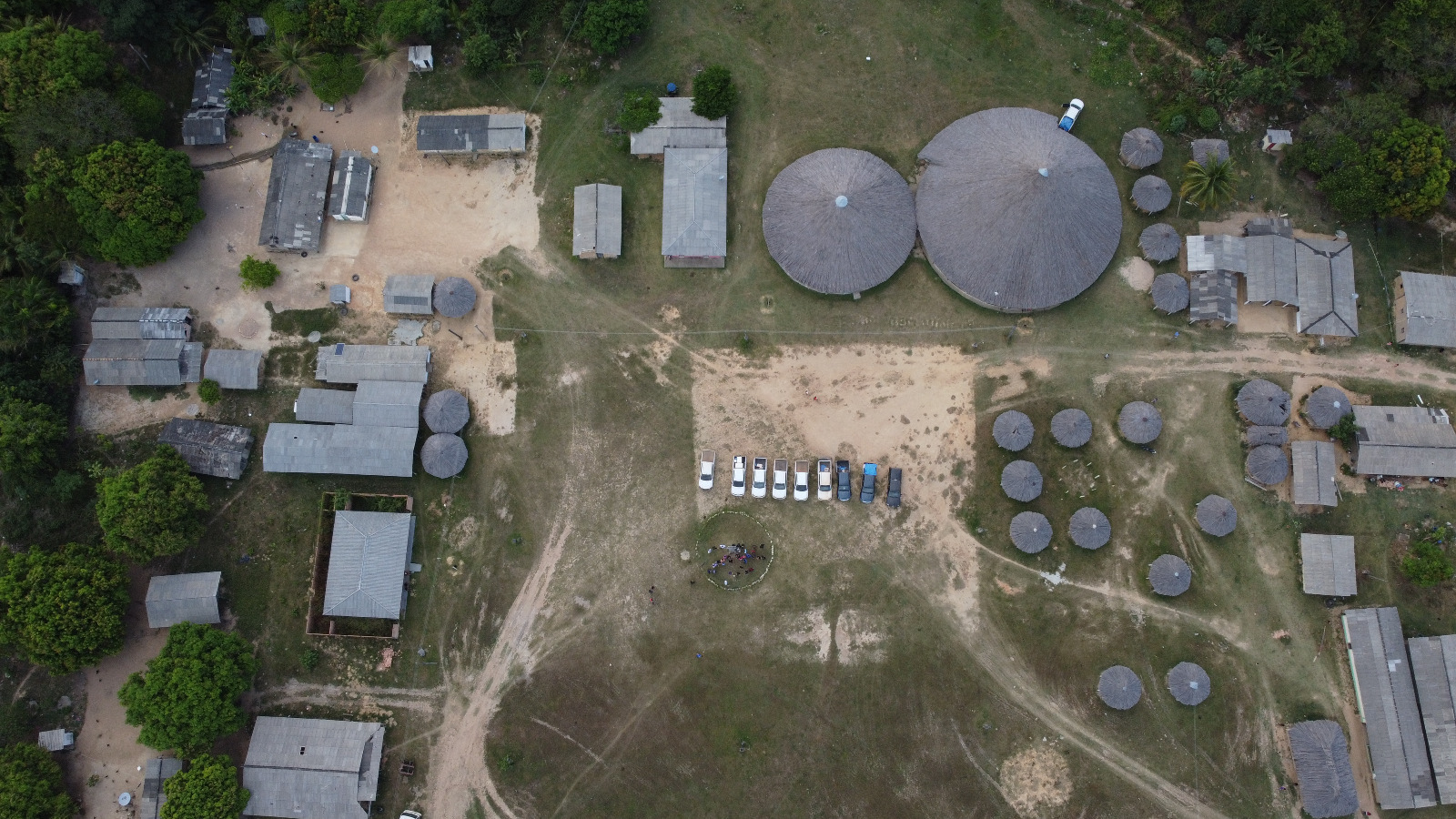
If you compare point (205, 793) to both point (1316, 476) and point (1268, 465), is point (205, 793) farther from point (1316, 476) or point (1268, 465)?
point (1316, 476)

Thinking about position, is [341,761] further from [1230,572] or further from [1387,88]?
[1387,88]

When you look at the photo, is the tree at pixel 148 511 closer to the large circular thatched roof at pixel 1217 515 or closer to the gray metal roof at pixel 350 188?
the gray metal roof at pixel 350 188

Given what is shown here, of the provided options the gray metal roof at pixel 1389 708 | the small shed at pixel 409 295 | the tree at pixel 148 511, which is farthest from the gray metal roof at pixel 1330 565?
the tree at pixel 148 511

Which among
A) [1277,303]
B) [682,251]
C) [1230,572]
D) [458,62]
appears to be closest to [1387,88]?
[1277,303]

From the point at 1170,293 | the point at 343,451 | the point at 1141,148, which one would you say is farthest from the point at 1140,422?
the point at 343,451

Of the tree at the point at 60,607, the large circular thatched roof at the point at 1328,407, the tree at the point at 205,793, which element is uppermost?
the large circular thatched roof at the point at 1328,407
